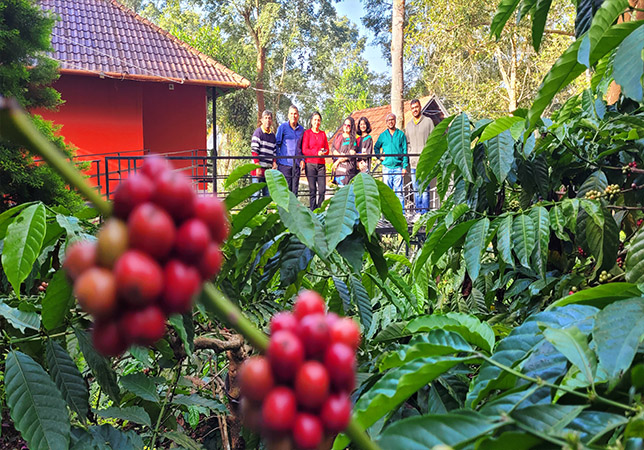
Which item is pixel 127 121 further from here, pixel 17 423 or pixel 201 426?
pixel 17 423

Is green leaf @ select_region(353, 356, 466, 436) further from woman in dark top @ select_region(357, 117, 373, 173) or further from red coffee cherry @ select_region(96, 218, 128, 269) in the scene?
woman in dark top @ select_region(357, 117, 373, 173)

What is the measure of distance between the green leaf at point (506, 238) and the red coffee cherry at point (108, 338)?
1250 millimetres

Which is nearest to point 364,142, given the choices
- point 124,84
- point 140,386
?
point 124,84

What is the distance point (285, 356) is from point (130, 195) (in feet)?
0.27

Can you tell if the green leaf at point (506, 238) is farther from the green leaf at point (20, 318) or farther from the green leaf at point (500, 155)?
the green leaf at point (20, 318)

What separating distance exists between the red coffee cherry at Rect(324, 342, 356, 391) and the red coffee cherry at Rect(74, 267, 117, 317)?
0.08m

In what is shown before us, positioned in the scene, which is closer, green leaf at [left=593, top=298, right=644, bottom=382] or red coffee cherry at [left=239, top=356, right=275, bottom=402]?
red coffee cherry at [left=239, top=356, right=275, bottom=402]

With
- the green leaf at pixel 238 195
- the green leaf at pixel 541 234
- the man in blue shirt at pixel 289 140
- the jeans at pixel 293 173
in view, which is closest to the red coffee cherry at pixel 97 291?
the green leaf at pixel 238 195

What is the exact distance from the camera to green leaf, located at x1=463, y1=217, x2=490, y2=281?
52.2 inches

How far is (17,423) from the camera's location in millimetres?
874

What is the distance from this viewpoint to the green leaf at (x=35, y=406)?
88cm

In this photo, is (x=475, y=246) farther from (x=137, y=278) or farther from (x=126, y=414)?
(x=137, y=278)

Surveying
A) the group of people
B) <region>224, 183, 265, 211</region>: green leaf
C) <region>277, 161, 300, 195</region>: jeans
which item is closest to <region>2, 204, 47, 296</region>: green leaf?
<region>224, 183, 265, 211</region>: green leaf

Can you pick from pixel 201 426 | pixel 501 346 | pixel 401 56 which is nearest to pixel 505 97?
pixel 401 56
